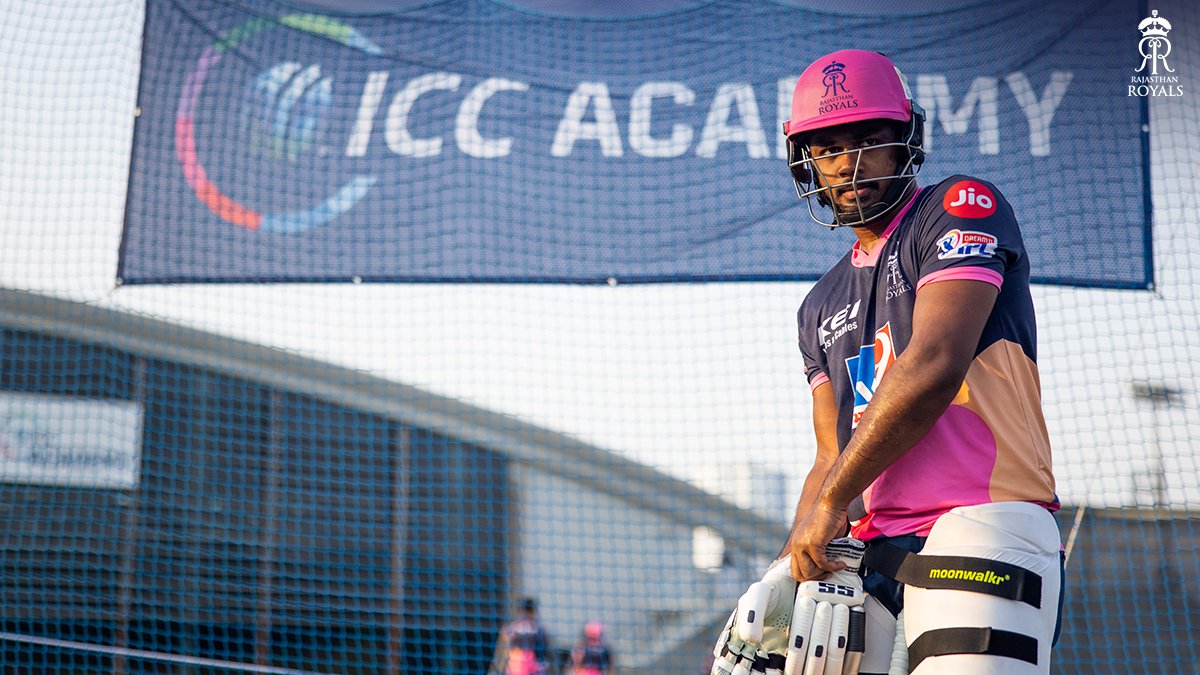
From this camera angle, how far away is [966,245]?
1754mm

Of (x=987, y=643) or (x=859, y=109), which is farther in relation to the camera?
(x=859, y=109)

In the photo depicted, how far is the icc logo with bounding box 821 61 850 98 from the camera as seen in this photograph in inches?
79.3

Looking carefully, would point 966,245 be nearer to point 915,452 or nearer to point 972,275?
point 972,275

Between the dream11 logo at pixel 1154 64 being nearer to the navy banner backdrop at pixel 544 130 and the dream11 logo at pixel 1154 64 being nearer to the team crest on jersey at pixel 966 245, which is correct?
the navy banner backdrop at pixel 544 130

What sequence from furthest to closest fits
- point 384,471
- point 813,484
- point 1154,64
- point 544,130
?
point 384,471
point 544,130
point 1154,64
point 813,484

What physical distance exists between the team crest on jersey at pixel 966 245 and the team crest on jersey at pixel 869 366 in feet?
0.68

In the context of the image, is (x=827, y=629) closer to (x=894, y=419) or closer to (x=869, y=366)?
(x=894, y=419)

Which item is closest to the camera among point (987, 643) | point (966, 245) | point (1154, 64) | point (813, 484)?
point (987, 643)

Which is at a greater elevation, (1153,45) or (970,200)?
(1153,45)

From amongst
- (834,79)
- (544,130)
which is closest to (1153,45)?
(544,130)

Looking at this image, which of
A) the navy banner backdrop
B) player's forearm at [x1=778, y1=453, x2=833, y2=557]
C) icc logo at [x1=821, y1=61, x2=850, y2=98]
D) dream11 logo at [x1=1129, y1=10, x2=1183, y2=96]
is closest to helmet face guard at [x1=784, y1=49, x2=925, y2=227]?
icc logo at [x1=821, y1=61, x2=850, y2=98]

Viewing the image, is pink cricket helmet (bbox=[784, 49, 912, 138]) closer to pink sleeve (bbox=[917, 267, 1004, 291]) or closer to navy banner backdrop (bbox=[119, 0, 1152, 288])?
pink sleeve (bbox=[917, 267, 1004, 291])

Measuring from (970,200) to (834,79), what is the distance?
38 cm

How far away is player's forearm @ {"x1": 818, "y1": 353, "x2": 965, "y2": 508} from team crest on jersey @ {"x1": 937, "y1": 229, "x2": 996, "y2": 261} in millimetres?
188
